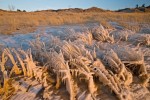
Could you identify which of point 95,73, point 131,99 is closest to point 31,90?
point 95,73

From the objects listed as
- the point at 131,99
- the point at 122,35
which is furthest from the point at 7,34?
the point at 131,99

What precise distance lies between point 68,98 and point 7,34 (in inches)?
210

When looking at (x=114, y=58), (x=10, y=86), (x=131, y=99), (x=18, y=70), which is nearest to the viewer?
(x=131, y=99)

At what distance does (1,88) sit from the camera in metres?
3.17

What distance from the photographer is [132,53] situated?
396 centimetres

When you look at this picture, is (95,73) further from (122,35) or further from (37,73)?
(122,35)

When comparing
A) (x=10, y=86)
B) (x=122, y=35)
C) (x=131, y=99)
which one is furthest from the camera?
(x=122, y=35)

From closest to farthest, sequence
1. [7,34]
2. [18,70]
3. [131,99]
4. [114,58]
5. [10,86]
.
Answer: [131,99] < [10,86] < [18,70] < [114,58] < [7,34]

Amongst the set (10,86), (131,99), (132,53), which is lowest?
(131,99)

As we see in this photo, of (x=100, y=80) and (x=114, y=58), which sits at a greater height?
(x=114, y=58)

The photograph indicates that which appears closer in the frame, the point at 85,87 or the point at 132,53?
the point at 85,87

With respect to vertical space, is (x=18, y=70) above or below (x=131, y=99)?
above

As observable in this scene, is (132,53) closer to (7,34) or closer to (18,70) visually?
(18,70)

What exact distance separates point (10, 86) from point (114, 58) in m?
1.76
